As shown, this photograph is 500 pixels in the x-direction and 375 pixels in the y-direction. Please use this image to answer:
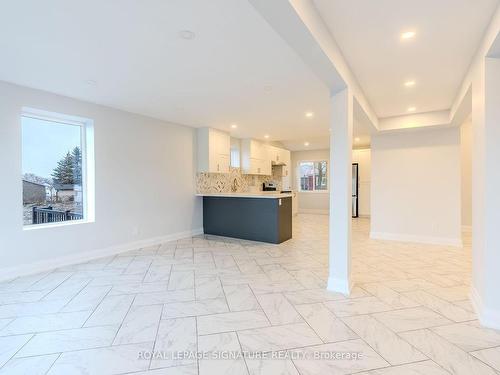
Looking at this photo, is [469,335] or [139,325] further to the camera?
[139,325]

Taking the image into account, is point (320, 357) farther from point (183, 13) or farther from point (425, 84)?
point (425, 84)

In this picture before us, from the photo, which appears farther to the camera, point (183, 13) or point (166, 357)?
point (183, 13)

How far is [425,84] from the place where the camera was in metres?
3.43

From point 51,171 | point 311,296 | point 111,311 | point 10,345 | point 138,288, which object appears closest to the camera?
point 10,345

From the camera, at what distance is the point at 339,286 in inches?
113

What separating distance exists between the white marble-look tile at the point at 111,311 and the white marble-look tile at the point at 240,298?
0.96 meters

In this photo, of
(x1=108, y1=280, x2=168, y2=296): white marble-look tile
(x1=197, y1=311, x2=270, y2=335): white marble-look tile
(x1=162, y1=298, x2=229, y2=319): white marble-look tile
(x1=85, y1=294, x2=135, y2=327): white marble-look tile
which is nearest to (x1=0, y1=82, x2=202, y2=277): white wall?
(x1=108, y1=280, x2=168, y2=296): white marble-look tile

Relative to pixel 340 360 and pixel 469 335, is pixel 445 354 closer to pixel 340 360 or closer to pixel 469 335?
pixel 469 335

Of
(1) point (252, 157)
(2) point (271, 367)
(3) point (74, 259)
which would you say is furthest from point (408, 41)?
(1) point (252, 157)

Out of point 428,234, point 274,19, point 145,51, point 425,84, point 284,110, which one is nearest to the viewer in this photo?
point 274,19

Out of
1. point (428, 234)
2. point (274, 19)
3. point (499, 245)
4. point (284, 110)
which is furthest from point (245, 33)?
point (428, 234)

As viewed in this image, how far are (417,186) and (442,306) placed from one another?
3263 millimetres

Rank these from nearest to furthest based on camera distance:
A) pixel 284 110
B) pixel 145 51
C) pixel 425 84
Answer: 1. pixel 145 51
2. pixel 425 84
3. pixel 284 110

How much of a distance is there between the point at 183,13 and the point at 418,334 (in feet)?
9.86
